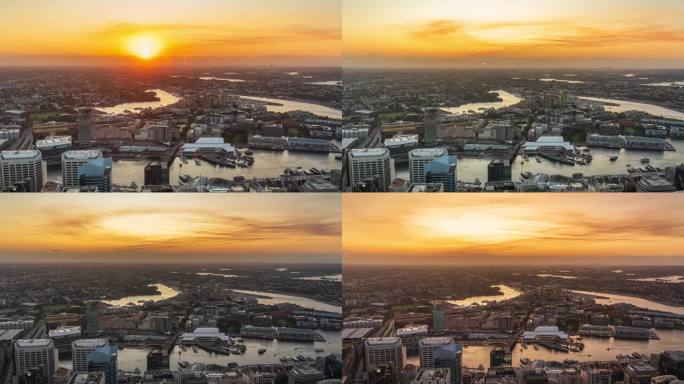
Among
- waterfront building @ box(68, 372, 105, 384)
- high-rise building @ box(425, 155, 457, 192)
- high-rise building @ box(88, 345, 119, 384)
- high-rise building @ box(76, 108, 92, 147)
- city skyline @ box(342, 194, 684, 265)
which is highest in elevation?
high-rise building @ box(76, 108, 92, 147)

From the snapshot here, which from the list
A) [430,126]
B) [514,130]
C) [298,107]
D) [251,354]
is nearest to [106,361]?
[251,354]

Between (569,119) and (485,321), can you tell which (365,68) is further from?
(485,321)

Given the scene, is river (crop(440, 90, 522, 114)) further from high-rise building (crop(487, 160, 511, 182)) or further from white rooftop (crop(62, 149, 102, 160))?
white rooftop (crop(62, 149, 102, 160))

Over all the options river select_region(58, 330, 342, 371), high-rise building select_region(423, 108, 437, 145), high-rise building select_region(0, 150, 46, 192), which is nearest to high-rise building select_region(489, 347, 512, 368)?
river select_region(58, 330, 342, 371)

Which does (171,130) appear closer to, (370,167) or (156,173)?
(156,173)

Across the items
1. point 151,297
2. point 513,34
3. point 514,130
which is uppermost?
point 513,34
